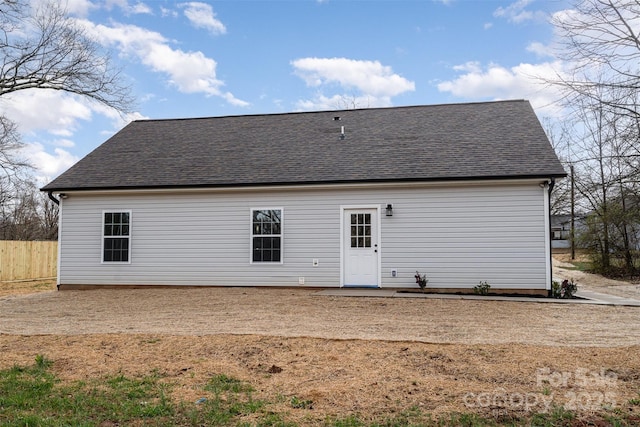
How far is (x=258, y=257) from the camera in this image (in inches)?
471

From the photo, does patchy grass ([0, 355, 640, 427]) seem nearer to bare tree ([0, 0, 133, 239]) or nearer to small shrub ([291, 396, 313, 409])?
small shrub ([291, 396, 313, 409])

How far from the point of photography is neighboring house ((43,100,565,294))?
1085 centimetres

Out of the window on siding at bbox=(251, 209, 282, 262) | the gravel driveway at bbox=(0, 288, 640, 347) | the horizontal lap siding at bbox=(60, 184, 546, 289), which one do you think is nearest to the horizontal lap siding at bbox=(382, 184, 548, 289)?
the horizontal lap siding at bbox=(60, 184, 546, 289)

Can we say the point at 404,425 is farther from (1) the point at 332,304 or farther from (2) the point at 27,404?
(1) the point at 332,304

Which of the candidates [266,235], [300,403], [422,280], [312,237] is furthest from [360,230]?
[300,403]

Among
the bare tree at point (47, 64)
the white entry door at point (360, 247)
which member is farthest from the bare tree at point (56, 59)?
the white entry door at point (360, 247)

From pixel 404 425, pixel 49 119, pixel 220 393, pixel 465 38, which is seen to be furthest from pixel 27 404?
pixel 49 119

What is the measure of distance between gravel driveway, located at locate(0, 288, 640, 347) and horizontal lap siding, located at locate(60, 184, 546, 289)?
1356mm

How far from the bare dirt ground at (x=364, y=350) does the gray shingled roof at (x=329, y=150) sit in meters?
3.58

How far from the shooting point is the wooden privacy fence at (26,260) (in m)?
16.5

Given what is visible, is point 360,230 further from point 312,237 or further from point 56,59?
point 56,59

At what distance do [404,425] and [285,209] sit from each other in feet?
29.0

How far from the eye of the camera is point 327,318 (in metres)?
7.62

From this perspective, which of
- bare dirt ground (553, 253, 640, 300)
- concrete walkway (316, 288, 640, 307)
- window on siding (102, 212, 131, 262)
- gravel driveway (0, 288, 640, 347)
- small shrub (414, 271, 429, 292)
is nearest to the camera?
gravel driveway (0, 288, 640, 347)
